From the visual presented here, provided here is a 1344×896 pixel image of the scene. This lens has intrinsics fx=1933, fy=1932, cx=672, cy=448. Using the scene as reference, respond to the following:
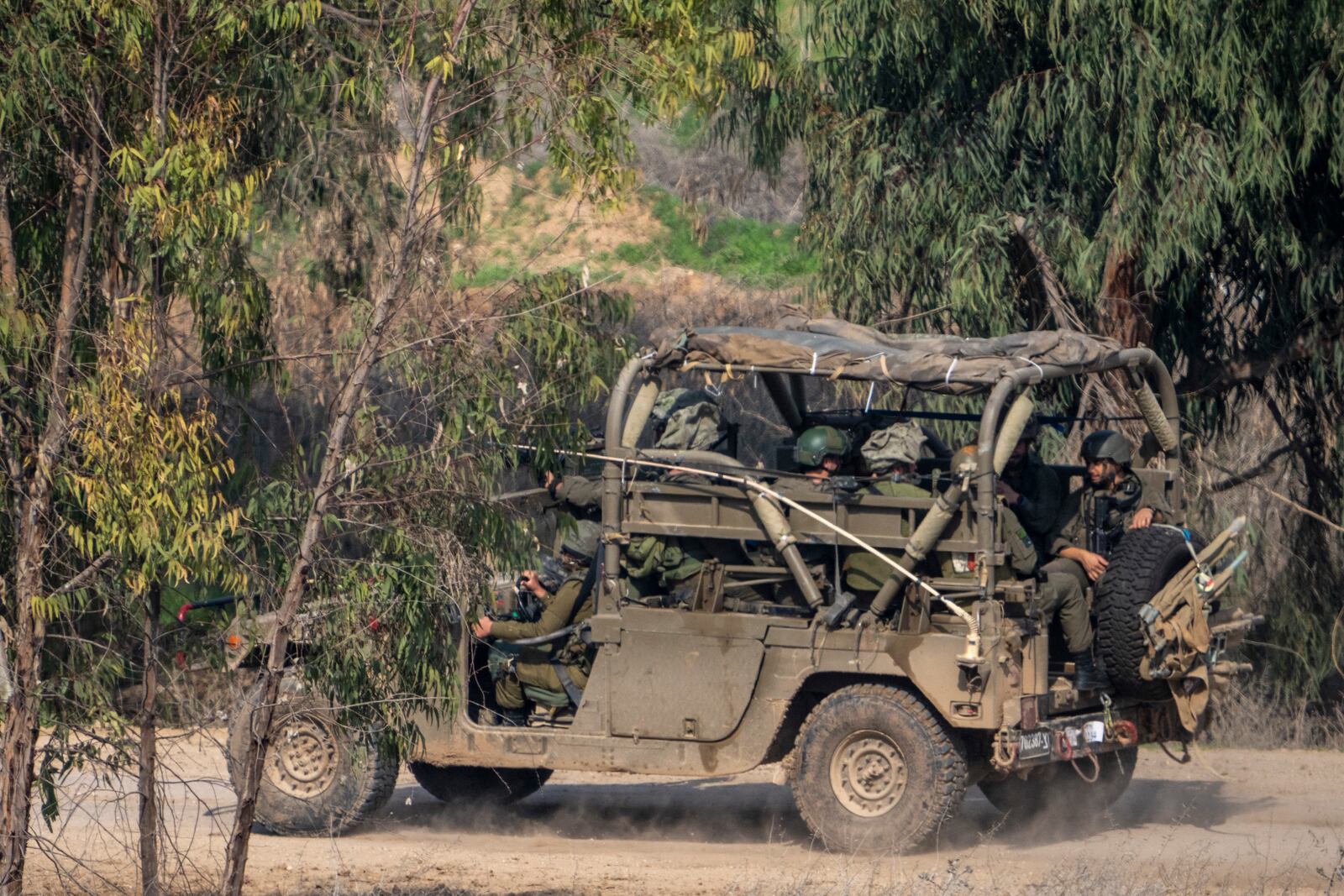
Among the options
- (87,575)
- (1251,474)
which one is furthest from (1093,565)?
(87,575)

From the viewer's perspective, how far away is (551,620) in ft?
34.9

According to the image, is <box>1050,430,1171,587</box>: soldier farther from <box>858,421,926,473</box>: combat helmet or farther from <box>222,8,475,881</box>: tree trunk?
<box>222,8,475,881</box>: tree trunk

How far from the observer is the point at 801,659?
33.1 feet

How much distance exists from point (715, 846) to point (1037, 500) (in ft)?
8.75

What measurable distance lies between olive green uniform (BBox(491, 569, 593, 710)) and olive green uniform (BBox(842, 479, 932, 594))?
1.48 metres

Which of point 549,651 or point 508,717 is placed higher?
point 549,651

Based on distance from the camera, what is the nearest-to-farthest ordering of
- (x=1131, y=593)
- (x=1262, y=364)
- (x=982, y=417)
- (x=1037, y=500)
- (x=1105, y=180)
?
(x=982, y=417) → (x=1131, y=593) → (x=1037, y=500) → (x=1105, y=180) → (x=1262, y=364)

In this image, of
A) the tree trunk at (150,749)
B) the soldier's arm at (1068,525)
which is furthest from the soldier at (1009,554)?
the tree trunk at (150,749)

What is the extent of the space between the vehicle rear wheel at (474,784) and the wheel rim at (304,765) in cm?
104

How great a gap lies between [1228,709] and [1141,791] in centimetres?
245

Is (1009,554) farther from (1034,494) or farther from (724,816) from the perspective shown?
(724,816)

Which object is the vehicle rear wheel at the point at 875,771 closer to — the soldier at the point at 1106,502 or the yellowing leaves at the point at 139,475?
the soldier at the point at 1106,502

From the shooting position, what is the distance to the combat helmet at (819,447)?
34.4 feet

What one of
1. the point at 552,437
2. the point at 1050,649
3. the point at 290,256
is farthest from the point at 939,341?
the point at 290,256
